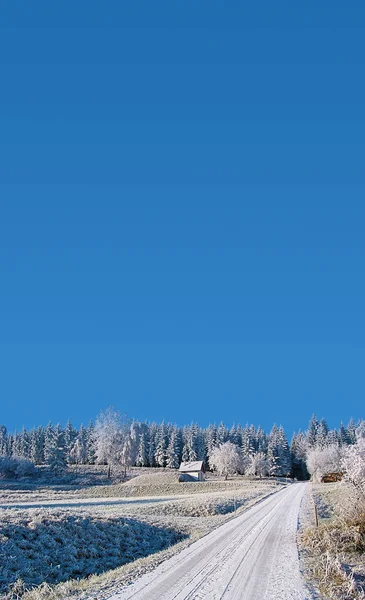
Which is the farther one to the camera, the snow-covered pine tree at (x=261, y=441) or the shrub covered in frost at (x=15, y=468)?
the snow-covered pine tree at (x=261, y=441)

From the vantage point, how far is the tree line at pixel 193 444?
403 feet

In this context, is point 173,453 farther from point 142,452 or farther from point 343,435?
point 343,435

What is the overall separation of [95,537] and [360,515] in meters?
12.8

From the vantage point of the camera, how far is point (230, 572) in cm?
1549

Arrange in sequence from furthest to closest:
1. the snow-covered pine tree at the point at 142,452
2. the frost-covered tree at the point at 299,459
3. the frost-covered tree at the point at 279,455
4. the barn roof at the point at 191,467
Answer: the frost-covered tree at the point at 299,459 → the snow-covered pine tree at the point at 142,452 → the frost-covered tree at the point at 279,455 → the barn roof at the point at 191,467

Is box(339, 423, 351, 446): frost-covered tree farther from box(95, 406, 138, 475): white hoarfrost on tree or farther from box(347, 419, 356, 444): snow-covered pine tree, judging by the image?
box(95, 406, 138, 475): white hoarfrost on tree

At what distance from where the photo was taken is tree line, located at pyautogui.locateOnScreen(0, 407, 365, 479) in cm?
12294

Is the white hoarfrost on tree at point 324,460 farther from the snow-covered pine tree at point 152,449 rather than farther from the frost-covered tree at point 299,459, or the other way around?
the snow-covered pine tree at point 152,449

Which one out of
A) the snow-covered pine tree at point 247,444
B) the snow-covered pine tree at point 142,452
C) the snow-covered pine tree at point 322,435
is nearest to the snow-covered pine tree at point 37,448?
the snow-covered pine tree at point 142,452

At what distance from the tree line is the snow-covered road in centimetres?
9480

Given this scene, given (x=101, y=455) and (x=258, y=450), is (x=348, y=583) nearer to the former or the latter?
(x=101, y=455)

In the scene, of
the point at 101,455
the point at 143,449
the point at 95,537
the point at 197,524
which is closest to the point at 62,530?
the point at 95,537

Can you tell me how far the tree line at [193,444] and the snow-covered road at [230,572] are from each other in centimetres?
9480

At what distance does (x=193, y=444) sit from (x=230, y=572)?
411 ft
